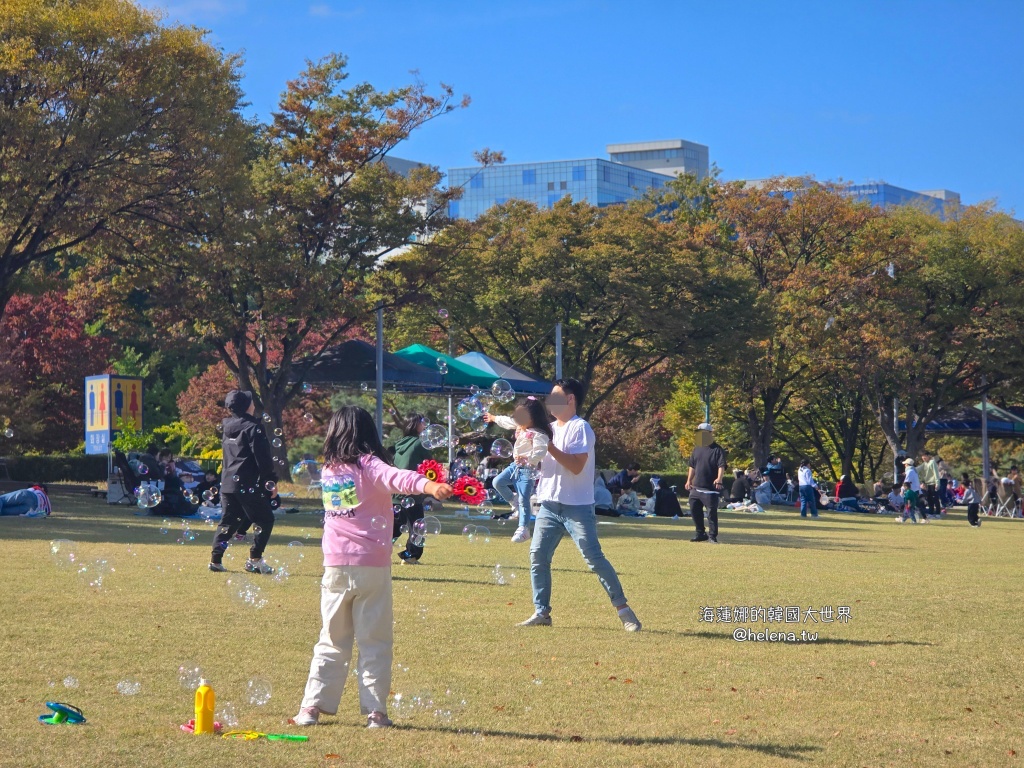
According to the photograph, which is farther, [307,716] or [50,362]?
[50,362]

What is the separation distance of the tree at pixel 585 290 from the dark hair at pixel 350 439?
2865cm

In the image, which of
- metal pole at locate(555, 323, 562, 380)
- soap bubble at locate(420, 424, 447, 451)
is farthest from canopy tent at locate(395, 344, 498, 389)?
soap bubble at locate(420, 424, 447, 451)

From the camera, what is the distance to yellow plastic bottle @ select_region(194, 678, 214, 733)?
521 centimetres

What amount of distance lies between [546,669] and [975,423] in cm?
4441

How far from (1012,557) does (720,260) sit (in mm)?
25048

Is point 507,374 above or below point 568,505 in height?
above

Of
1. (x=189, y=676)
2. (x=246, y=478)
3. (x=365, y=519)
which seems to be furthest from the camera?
(x=246, y=478)

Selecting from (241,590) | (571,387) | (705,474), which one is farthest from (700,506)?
(241,590)

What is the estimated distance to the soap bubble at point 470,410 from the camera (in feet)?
35.2

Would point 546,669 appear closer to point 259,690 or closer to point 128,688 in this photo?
point 259,690

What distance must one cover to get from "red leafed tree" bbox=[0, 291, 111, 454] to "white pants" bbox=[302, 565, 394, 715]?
34.0 metres

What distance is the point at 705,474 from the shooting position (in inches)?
685

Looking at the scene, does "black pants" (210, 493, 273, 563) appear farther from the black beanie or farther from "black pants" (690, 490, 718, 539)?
"black pants" (690, 490, 718, 539)

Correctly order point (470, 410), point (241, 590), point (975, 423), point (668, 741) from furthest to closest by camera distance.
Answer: point (975, 423), point (470, 410), point (241, 590), point (668, 741)
